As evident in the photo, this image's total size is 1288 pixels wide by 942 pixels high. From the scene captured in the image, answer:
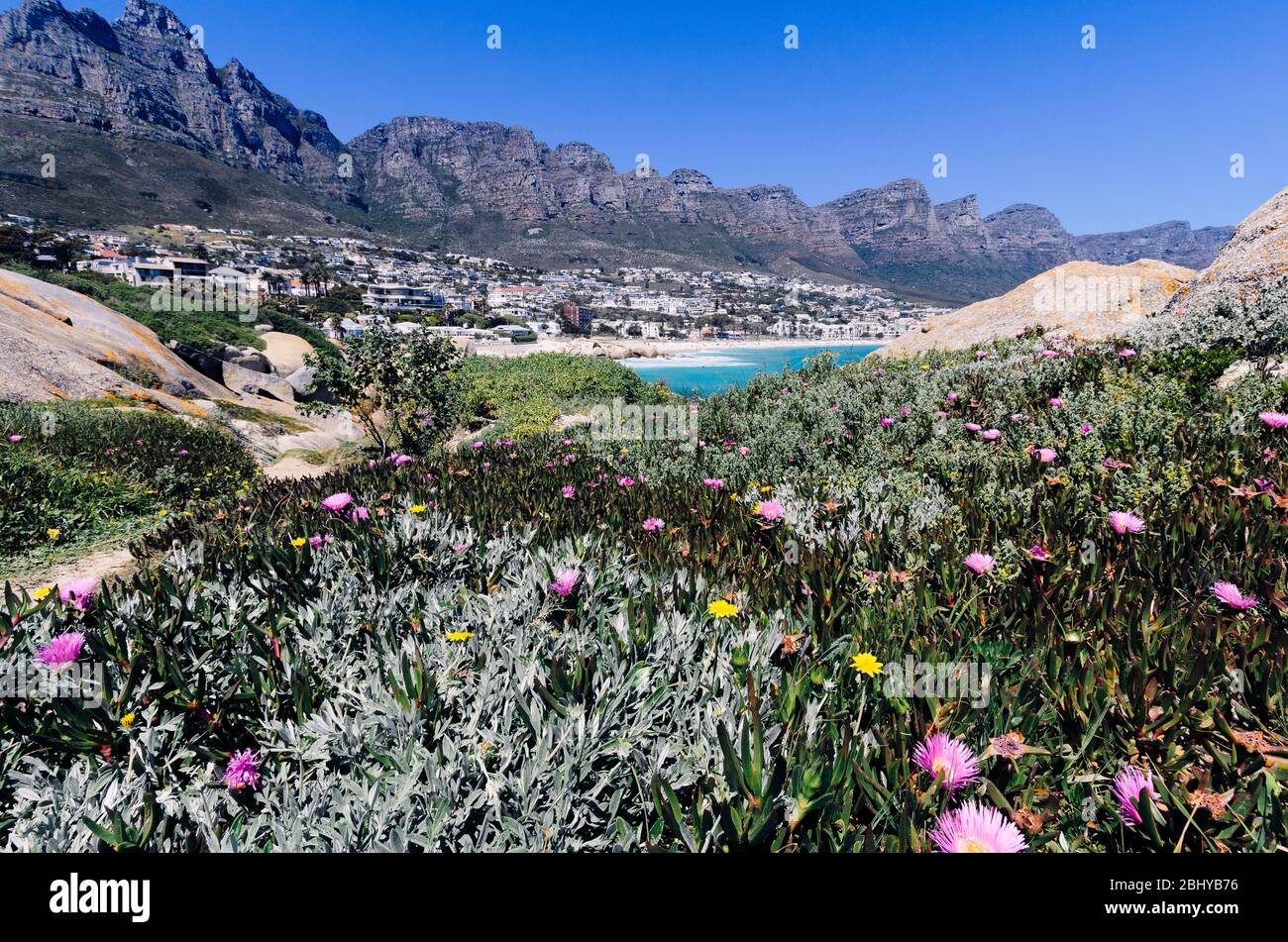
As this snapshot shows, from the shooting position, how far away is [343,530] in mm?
3133

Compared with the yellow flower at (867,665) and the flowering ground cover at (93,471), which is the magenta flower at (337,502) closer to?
the yellow flower at (867,665)

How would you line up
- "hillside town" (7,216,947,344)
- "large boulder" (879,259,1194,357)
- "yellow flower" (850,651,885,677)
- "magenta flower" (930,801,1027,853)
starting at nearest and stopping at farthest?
"magenta flower" (930,801,1027,853) < "yellow flower" (850,651,885,677) < "large boulder" (879,259,1194,357) < "hillside town" (7,216,947,344)

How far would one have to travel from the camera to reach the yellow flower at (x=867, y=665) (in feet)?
5.60

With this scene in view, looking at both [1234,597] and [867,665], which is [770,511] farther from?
[1234,597]

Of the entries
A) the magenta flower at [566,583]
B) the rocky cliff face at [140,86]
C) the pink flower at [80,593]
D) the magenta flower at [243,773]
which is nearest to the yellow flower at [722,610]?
the magenta flower at [566,583]

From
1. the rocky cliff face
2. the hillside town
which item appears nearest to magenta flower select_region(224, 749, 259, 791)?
the hillside town

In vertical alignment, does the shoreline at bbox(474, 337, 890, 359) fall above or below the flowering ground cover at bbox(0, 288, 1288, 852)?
above

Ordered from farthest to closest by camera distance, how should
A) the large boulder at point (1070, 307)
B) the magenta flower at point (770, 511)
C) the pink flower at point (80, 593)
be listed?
the large boulder at point (1070, 307), the magenta flower at point (770, 511), the pink flower at point (80, 593)

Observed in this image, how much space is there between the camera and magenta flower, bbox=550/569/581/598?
2.22 m

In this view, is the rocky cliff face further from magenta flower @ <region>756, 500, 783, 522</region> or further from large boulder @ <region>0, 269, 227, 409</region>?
magenta flower @ <region>756, 500, 783, 522</region>

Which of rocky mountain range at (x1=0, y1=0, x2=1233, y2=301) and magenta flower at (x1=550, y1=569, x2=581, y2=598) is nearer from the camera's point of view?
magenta flower at (x1=550, y1=569, x2=581, y2=598)

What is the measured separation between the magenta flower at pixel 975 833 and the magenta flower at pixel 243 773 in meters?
1.60

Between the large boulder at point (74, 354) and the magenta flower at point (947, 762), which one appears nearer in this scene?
the magenta flower at point (947, 762)

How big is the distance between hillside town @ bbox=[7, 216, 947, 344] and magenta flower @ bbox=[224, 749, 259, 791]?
44.7 m
